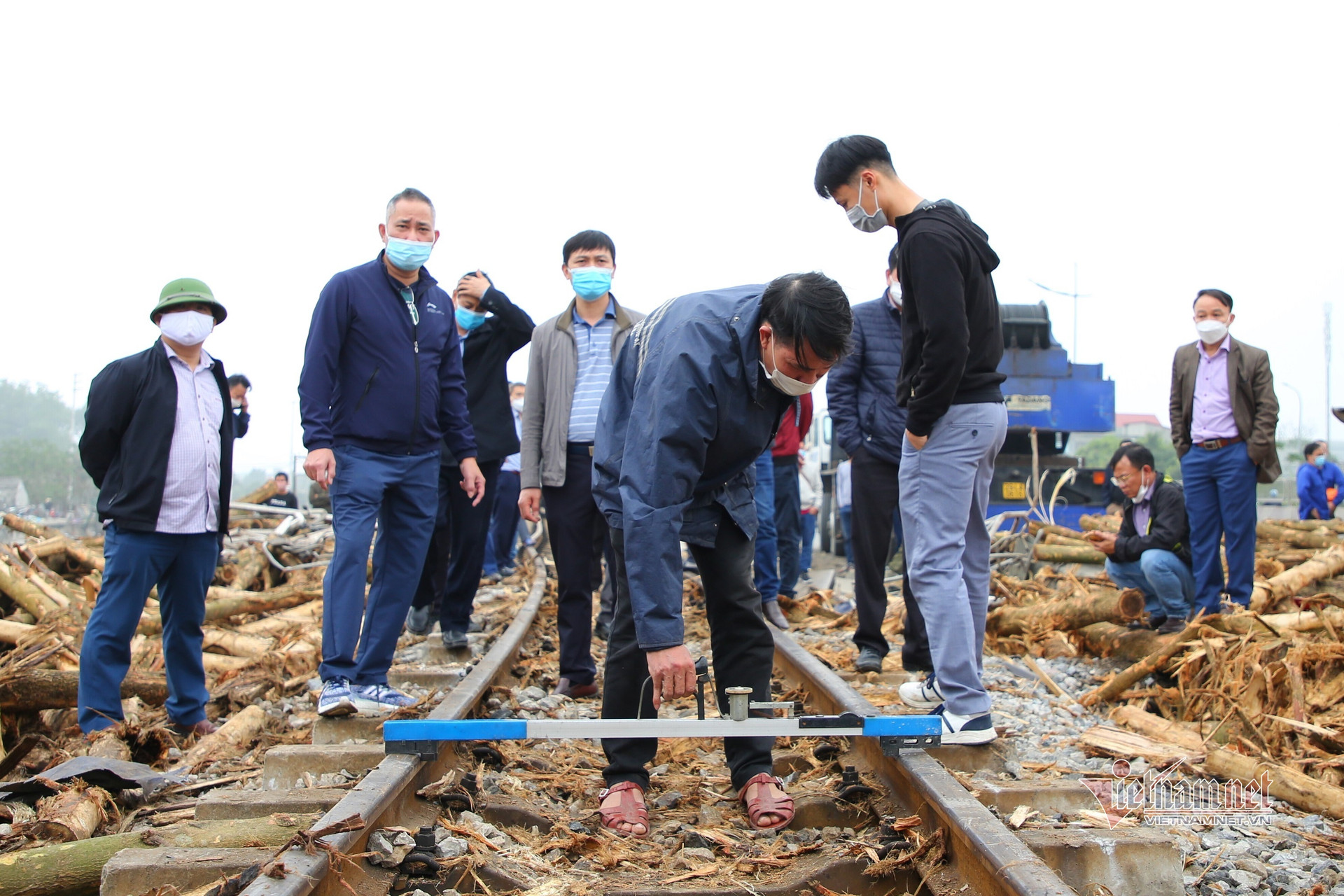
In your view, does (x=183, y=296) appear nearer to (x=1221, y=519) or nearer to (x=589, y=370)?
(x=589, y=370)

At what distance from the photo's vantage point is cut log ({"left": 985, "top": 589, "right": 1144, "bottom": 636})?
19.5 feet

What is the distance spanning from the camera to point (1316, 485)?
13.8 metres

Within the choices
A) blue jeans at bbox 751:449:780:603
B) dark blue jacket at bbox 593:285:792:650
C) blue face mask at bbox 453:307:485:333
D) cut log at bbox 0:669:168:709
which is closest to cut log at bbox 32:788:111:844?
cut log at bbox 0:669:168:709

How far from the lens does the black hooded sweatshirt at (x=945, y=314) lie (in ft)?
11.5

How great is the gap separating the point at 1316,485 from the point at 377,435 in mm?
13738

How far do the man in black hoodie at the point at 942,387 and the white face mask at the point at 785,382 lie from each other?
0.86 metres

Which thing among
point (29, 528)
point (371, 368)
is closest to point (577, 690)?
point (371, 368)

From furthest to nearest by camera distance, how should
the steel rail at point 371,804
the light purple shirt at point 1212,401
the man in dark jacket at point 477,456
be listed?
the light purple shirt at point 1212,401, the man in dark jacket at point 477,456, the steel rail at point 371,804

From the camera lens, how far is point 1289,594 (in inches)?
280

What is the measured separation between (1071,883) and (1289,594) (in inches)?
222

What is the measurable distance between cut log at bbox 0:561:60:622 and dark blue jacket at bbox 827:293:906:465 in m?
5.01

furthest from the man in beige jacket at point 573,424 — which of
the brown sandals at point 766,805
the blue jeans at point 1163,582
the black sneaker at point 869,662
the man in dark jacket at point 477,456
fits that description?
the blue jeans at point 1163,582

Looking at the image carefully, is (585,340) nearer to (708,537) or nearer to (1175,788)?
(708,537)

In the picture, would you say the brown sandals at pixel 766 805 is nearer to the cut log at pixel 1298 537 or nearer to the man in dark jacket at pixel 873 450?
the man in dark jacket at pixel 873 450
